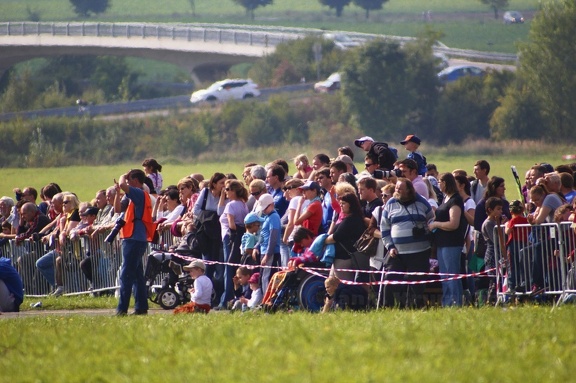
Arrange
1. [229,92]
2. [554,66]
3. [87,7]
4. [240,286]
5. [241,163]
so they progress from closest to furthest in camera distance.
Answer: [240,286], [241,163], [554,66], [229,92], [87,7]

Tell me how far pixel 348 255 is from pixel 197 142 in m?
64.5

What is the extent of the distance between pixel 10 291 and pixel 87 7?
130 metres

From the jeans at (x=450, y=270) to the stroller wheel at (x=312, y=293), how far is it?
1.58m

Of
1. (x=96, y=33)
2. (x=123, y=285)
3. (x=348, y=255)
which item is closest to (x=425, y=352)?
(x=348, y=255)

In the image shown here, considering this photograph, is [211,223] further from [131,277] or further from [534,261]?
[534,261]

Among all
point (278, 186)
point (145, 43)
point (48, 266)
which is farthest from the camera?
point (145, 43)

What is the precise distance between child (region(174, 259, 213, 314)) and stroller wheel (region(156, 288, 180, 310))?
5.52 feet

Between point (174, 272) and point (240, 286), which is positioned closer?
point (240, 286)

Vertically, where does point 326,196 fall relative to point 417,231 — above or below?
above

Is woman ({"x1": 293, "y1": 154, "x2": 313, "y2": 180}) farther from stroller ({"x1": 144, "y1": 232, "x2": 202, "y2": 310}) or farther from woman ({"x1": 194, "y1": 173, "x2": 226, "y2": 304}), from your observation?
stroller ({"x1": 144, "y1": 232, "x2": 202, "y2": 310})

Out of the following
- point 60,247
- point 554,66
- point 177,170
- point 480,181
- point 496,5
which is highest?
point 496,5

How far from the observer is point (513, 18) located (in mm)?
116875

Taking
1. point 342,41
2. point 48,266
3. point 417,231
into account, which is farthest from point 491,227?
point 342,41

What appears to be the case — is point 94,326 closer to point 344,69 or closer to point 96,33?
point 344,69
